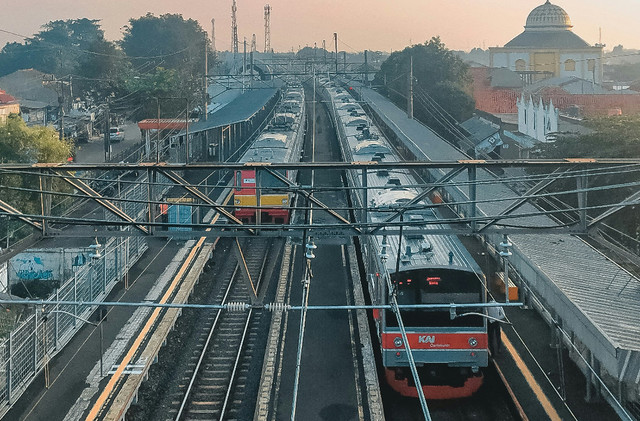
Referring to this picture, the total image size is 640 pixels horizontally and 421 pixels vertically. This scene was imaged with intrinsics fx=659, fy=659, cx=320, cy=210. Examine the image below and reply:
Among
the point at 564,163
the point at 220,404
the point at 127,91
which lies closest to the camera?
the point at 564,163

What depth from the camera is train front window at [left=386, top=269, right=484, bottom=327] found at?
28.2 ft

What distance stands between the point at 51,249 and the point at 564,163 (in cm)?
1200

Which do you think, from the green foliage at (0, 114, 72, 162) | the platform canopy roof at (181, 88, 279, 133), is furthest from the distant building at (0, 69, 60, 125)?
the green foliage at (0, 114, 72, 162)

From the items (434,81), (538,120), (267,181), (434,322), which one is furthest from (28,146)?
(434,81)

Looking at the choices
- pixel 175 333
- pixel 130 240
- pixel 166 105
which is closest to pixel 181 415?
pixel 175 333

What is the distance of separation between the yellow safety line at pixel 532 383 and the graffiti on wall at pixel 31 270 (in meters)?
10.1

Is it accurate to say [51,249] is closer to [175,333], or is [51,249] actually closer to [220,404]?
[175,333]

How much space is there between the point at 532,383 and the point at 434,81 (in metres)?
36.9

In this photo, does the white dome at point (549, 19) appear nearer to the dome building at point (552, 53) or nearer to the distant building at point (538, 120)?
the dome building at point (552, 53)

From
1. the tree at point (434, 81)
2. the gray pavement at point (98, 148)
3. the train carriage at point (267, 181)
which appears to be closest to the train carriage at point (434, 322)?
the train carriage at point (267, 181)

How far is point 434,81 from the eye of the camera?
1748 inches

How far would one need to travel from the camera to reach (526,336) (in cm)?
1139

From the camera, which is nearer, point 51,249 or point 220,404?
point 220,404

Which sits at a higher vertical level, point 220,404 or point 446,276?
point 446,276
